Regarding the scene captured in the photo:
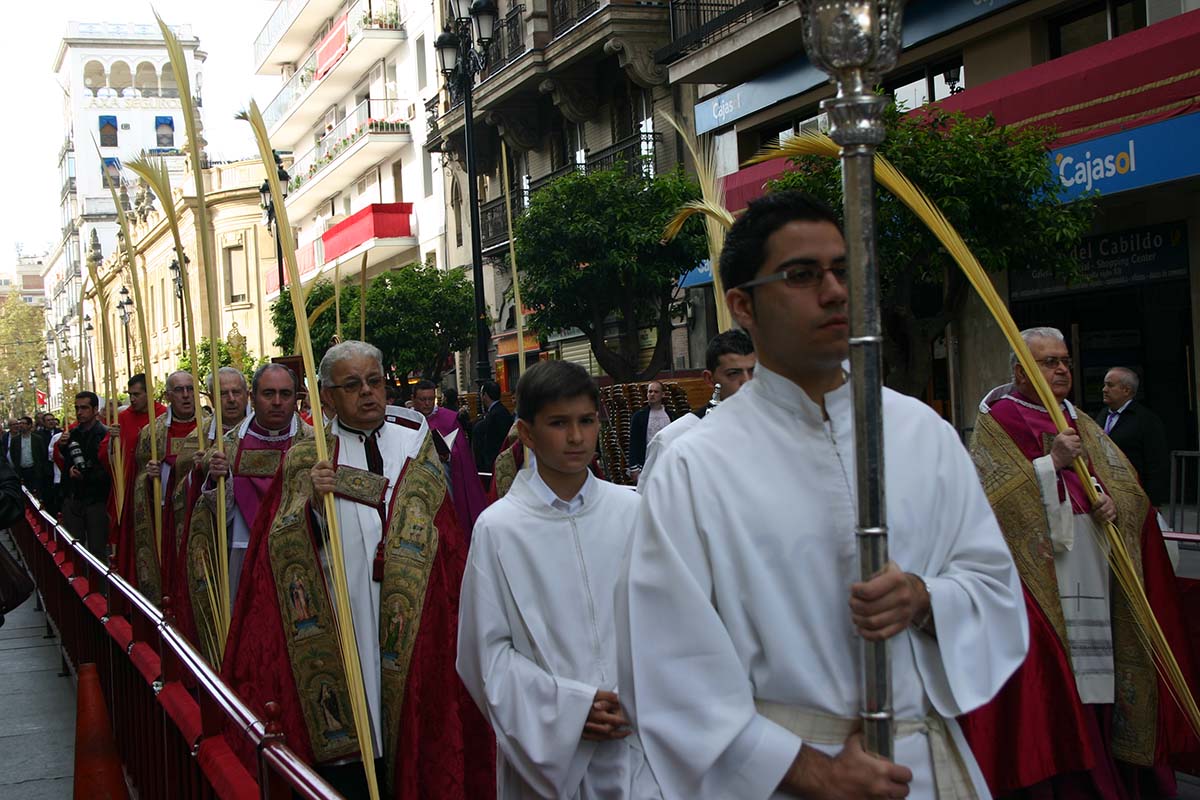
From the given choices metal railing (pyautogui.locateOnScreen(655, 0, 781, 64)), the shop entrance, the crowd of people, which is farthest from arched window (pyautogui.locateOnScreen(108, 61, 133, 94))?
the crowd of people

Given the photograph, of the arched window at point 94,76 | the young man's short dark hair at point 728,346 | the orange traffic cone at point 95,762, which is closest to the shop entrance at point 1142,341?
the young man's short dark hair at point 728,346

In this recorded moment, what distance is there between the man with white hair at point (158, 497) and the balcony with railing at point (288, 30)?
1507 inches

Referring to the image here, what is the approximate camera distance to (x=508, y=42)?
28.4 m

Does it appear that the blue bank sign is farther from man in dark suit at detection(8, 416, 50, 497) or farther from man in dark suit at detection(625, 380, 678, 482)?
man in dark suit at detection(8, 416, 50, 497)

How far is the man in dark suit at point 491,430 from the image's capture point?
1388 centimetres

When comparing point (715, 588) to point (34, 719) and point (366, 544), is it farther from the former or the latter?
point (34, 719)

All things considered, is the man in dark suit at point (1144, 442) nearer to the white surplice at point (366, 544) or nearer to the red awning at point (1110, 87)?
the red awning at point (1110, 87)

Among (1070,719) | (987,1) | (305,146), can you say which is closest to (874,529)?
(1070,719)

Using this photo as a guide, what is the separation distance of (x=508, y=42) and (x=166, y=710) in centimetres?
2530

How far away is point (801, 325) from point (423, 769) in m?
3.06

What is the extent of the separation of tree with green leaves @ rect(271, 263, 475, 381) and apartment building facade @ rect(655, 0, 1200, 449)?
10.9m

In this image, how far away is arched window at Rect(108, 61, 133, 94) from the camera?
111 m

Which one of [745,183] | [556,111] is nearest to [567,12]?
[556,111]

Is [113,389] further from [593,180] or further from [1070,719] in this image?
[593,180]
